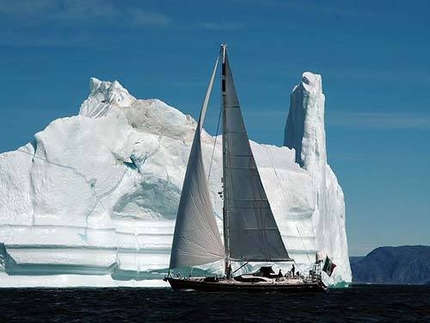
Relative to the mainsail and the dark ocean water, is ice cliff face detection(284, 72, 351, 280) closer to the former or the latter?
the mainsail

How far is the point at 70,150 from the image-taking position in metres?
41.8

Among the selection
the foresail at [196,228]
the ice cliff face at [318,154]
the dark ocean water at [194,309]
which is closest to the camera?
the dark ocean water at [194,309]

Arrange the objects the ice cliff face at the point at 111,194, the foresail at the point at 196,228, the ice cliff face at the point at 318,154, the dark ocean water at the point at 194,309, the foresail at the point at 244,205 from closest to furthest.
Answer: the dark ocean water at the point at 194,309, the foresail at the point at 196,228, the foresail at the point at 244,205, the ice cliff face at the point at 111,194, the ice cliff face at the point at 318,154

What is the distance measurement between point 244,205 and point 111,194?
10.7m

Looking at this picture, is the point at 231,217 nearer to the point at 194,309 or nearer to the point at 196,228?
the point at 196,228

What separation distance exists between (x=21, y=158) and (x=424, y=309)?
19095 mm

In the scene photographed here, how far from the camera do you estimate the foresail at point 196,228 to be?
32.8 m

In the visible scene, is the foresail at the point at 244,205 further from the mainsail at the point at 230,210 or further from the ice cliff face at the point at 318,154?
the ice cliff face at the point at 318,154

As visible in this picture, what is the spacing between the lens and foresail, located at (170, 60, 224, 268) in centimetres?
3278

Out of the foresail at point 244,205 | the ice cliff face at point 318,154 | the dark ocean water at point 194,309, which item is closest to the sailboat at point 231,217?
the foresail at point 244,205

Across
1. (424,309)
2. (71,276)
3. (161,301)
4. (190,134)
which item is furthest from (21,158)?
(424,309)

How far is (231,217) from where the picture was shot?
3344 cm

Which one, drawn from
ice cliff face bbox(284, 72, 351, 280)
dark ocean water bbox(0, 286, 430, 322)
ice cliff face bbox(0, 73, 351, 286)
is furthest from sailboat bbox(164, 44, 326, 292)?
ice cliff face bbox(284, 72, 351, 280)

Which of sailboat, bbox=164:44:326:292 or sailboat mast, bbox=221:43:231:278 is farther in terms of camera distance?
sailboat mast, bbox=221:43:231:278
